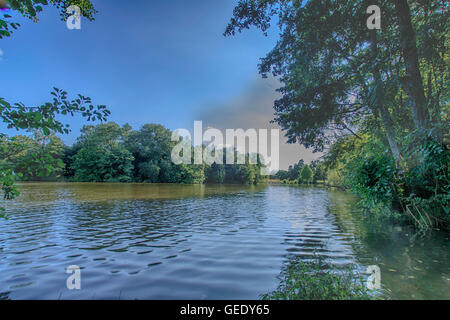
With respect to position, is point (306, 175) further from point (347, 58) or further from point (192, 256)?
point (192, 256)

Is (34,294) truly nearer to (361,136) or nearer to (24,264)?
(24,264)

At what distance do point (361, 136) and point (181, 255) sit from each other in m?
18.8

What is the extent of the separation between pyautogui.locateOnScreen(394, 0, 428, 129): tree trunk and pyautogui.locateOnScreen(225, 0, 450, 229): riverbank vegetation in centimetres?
3

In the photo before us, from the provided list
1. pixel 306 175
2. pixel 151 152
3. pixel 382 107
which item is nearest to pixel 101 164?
pixel 151 152

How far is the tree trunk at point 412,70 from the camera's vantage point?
344 inches

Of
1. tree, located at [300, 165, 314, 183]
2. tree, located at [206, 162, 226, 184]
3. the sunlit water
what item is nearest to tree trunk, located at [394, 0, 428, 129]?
the sunlit water

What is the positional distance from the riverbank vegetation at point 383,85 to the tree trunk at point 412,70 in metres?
0.03

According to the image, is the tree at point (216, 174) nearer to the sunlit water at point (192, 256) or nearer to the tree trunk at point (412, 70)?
the sunlit water at point (192, 256)

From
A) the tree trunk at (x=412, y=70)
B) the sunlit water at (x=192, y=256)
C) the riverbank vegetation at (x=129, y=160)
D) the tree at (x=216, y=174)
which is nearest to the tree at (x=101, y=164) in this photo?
the riverbank vegetation at (x=129, y=160)

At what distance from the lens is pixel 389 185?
9508 millimetres

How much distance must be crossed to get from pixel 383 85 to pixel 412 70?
41.1 inches

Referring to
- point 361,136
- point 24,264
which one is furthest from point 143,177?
point 24,264

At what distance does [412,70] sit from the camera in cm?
880

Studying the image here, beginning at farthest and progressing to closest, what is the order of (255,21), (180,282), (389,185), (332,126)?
(332,126) → (255,21) → (389,185) → (180,282)
